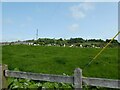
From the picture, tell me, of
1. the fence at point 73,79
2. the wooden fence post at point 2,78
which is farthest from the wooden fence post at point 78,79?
the wooden fence post at point 2,78

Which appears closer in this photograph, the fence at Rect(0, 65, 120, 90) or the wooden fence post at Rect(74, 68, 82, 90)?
the fence at Rect(0, 65, 120, 90)

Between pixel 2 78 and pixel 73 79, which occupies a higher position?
pixel 73 79

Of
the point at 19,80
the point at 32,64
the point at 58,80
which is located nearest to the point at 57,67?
the point at 32,64

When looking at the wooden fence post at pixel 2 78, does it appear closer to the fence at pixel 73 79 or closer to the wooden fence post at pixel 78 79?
the fence at pixel 73 79

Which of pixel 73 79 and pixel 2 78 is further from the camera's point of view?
pixel 2 78

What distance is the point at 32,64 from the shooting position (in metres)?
18.8

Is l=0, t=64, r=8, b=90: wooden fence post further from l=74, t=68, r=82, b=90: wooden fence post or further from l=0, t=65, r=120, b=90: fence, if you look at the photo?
l=74, t=68, r=82, b=90: wooden fence post

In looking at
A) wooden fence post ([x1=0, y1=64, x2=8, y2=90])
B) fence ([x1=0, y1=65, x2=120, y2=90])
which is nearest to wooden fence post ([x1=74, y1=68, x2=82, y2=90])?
fence ([x1=0, y1=65, x2=120, y2=90])

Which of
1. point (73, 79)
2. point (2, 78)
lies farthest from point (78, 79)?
point (2, 78)

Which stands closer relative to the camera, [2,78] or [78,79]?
[78,79]

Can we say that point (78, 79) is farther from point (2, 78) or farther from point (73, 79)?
point (2, 78)

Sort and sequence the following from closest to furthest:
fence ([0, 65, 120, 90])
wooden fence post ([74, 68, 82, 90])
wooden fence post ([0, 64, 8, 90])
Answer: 1. fence ([0, 65, 120, 90])
2. wooden fence post ([74, 68, 82, 90])
3. wooden fence post ([0, 64, 8, 90])

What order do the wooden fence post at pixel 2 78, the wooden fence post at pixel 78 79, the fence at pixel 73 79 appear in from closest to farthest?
1. the fence at pixel 73 79
2. the wooden fence post at pixel 78 79
3. the wooden fence post at pixel 2 78

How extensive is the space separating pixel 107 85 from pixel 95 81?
0.29m
